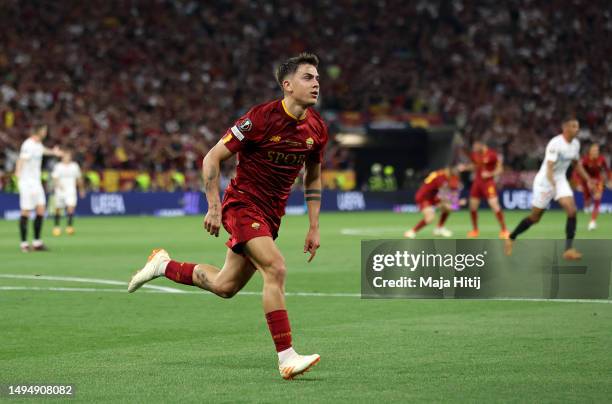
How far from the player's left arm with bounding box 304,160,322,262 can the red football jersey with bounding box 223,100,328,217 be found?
193 mm

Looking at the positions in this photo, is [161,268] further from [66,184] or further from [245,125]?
[66,184]

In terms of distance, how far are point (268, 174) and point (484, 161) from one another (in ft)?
61.4

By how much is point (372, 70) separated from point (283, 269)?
41308mm

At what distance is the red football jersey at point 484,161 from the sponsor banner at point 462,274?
1085 centimetres

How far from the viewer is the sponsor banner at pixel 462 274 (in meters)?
12.4

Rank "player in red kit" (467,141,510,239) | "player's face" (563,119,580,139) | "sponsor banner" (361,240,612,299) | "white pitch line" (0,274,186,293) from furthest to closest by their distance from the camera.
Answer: "player in red kit" (467,141,510,239)
"player's face" (563,119,580,139)
"white pitch line" (0,274,186,293)
"sponsor banner" (361,240,612,299)

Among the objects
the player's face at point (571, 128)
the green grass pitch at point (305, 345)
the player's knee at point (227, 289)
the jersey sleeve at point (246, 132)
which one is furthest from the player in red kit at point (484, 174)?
the jersey sleeve at point (246, 132)

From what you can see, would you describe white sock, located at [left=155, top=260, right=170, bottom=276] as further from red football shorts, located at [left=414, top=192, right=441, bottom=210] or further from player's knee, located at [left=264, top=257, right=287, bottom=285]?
red football shorts, located at [left=414, top=192, right=441, bottom=210]

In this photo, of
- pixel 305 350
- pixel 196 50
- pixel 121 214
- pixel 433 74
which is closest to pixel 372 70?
pixel 433 74

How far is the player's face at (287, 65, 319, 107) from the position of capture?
829cm

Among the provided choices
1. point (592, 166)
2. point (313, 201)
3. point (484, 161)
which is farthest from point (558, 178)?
point (592, 166)

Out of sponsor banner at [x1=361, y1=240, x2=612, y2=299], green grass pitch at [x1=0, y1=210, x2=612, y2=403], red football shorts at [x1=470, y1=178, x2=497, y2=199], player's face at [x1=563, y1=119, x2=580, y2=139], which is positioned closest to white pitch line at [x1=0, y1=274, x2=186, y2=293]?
green grass pitch at [x1=0, y1=210, x2=612, y2=403]

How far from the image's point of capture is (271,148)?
331 inches

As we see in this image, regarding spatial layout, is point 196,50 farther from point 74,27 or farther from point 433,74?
point 433,74
